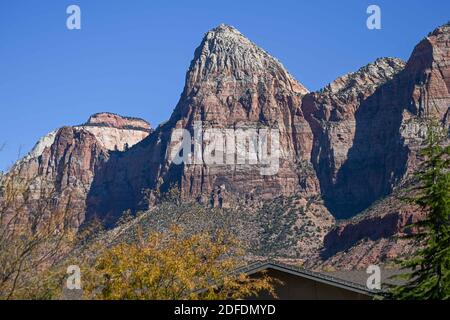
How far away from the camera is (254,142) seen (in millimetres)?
188750

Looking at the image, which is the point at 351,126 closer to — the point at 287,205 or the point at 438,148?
the point at 287,205

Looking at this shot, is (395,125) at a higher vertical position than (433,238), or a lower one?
higher

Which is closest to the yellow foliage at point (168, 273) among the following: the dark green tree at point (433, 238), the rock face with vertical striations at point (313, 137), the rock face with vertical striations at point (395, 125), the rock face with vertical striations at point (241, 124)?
the dark green tree at point (433, 238)

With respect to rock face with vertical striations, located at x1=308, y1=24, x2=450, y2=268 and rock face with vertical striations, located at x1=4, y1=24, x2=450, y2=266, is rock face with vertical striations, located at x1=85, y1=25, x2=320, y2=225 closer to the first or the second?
rock face with vertical striations, located at x1=4, y1=24, x2=450, y2=266

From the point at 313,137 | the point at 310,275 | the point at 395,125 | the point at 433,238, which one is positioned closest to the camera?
the point at 433,238

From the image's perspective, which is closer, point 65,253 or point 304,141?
point 65,253

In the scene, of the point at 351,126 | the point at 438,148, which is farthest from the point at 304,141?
the point at 438,148

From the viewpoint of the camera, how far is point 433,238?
74.9 feet

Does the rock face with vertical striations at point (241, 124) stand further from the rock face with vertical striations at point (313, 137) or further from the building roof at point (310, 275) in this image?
the building roof at point (310, 275)

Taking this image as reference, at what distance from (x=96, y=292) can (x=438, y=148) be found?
33.7ft

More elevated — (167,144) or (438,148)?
(167,144)

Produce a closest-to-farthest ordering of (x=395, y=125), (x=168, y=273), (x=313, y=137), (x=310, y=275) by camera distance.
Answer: (x=168, y=273) → (x=310, y=275) → (x=395, y=125) → (x=313, y=137)

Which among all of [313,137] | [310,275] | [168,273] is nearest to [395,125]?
[313,137]

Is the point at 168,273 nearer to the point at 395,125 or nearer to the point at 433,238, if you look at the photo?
the point at 433,238
